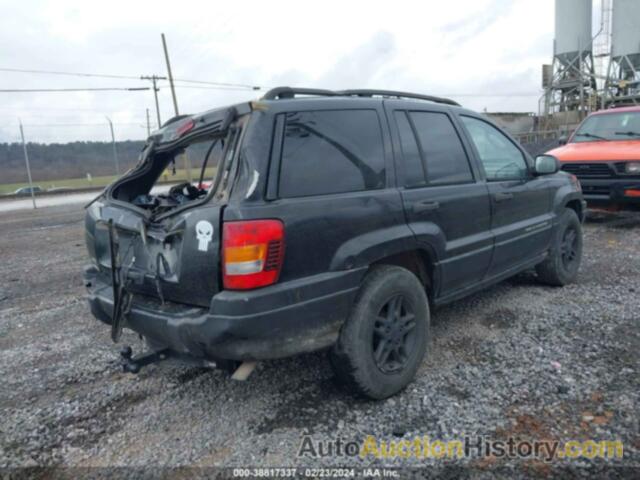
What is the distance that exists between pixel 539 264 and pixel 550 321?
91cm

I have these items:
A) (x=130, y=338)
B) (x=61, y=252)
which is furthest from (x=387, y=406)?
(x=61, y=252)

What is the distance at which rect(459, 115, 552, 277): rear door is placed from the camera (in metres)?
3.87

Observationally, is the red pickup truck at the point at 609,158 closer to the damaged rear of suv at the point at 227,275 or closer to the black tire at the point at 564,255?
the black tire at the point at 564,255

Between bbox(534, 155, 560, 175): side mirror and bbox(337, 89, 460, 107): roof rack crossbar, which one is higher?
bbox(337, 89, 460, 107): roof rack crossbar

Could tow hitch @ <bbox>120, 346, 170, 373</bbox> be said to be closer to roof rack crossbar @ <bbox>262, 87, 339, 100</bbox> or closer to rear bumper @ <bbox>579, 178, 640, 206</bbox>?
roof rack crossbar @ <bbox>262, 87, 339, 100</bbox>

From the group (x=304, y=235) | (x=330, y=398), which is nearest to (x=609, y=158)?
(x=330, y=398)

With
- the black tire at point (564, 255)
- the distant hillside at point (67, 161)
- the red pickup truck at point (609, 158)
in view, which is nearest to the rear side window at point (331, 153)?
the black tire at point (564, 255)

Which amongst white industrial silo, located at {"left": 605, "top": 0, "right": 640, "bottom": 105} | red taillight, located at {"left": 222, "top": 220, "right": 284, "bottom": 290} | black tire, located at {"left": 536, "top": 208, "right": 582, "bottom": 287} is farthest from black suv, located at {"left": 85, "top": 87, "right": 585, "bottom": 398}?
white industrial silo, located at {"left": 605, "top": 0, "right": 640, "bottom": 105}

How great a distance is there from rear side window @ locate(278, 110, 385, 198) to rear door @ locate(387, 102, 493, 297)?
0.76ft

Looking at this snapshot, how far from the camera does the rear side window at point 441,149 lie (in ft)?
11.0

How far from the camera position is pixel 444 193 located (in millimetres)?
3352

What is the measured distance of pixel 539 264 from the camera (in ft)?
15.9

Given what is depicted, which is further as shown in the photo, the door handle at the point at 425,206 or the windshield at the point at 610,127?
the windshield at the point at 610,127

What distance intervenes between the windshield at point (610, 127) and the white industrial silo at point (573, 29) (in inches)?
1255
